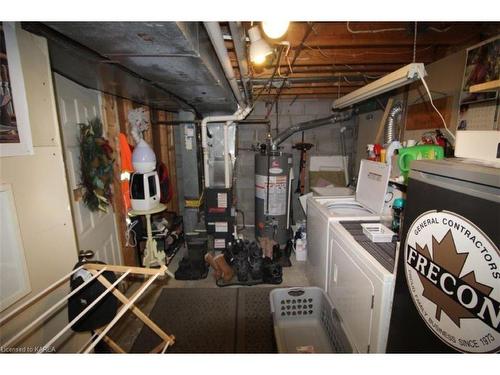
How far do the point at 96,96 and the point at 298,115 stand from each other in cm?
303

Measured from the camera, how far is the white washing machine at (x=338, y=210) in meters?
2.00

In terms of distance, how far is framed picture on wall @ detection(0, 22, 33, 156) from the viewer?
947mm

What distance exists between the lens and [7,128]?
0.96 meters

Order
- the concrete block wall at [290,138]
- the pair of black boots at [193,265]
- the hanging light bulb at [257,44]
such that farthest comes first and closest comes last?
the concrete block wall at [290,138] → the pair of black boots at [193,265] → the hanging light bulb at [257,44]

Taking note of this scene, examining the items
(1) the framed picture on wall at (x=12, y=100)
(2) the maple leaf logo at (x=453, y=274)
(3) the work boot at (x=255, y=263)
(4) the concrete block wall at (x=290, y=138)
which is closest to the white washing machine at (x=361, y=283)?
(2) the maple leaf logo at (x=453, y=274)

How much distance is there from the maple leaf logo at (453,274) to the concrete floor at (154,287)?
2013 millimetres

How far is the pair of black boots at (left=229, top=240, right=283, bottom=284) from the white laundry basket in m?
0.70

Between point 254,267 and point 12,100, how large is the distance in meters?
2.46

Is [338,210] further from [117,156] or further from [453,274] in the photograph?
[117,156]

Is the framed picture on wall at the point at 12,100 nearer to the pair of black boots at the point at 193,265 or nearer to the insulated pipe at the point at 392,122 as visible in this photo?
the pair of black boots at the point at 193,265

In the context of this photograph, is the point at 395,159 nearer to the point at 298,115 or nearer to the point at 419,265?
the point at 419,265

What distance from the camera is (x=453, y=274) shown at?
681 millimetres

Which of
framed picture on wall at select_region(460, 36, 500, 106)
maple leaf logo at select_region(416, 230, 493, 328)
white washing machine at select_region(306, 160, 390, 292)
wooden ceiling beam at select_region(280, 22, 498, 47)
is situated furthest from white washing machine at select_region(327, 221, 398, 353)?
wooden ceiling beam at select_region(280, 22, 498, 47)

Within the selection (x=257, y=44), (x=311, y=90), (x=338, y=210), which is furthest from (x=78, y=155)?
(x=311, y=90)
